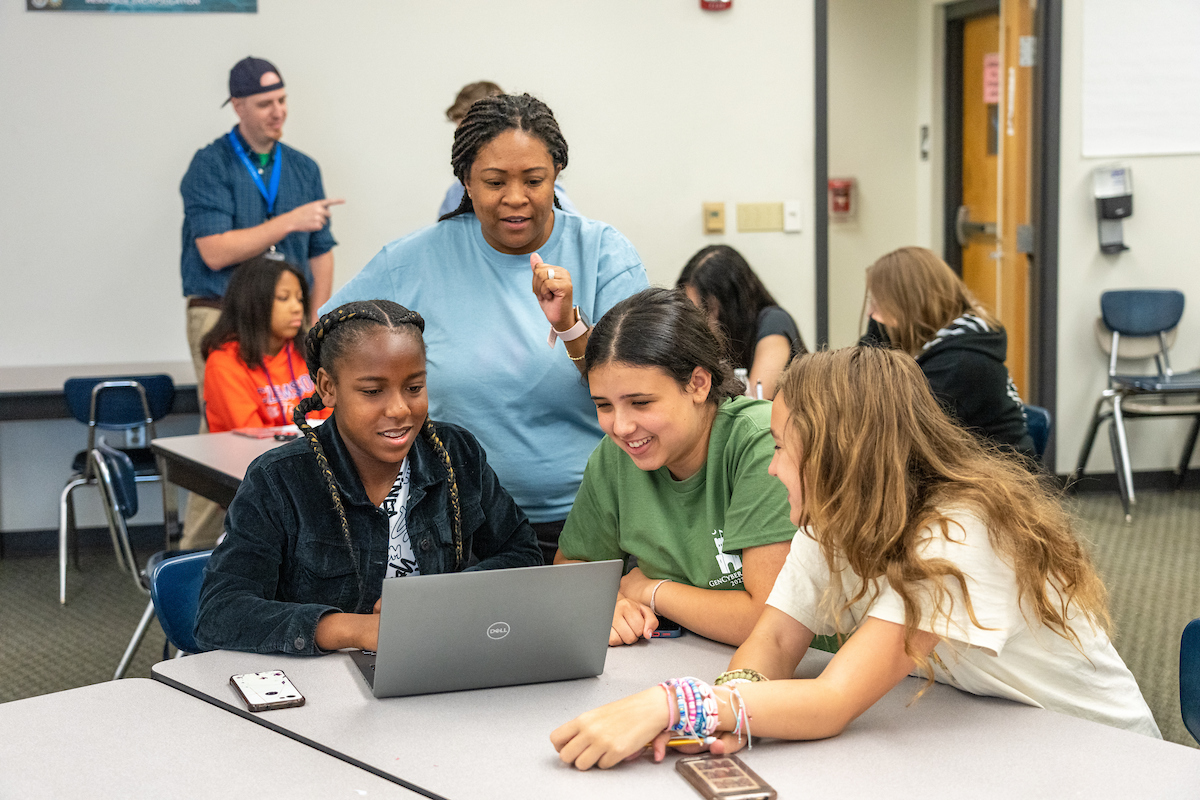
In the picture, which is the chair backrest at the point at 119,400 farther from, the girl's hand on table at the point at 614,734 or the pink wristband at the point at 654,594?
the girl's hand on table at the point at 614,734

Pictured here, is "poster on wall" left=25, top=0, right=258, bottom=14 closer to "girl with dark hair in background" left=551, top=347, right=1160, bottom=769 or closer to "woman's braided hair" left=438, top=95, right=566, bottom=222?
"woman's braided hair" left=438, top=95, right=566, bottom=222

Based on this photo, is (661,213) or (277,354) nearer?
(277,354)

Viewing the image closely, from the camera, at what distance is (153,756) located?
1.17 meters

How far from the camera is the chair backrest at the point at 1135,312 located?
4809mm

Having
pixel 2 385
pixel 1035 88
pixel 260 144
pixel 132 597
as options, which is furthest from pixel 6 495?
pixel 1035 88

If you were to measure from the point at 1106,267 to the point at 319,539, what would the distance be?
14.2 ft

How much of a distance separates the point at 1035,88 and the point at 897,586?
4272 millimetres

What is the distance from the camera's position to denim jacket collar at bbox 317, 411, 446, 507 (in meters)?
1.63

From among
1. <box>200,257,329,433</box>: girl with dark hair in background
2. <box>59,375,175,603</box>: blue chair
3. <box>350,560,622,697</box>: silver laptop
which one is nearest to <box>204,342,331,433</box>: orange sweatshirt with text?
<box>200,257,329,433</box>: girl with dark hair in background

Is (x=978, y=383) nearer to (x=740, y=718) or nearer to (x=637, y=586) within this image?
(x=637, y=586)

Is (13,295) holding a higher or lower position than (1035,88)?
lower

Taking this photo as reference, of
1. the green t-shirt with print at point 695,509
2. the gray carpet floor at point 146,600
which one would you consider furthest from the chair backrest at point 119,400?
the green t-shirt with print at point 695,509

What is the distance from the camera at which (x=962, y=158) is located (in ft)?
20.0

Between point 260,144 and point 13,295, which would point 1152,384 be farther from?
point 13,295
